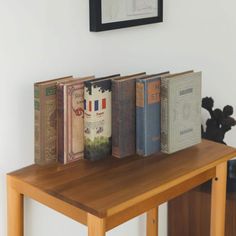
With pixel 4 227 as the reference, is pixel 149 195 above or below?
above

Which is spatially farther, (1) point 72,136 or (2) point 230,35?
(2) point 230,35

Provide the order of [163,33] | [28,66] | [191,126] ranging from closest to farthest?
[28,66], [191,126], [163,33]

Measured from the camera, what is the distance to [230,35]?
2654 mm

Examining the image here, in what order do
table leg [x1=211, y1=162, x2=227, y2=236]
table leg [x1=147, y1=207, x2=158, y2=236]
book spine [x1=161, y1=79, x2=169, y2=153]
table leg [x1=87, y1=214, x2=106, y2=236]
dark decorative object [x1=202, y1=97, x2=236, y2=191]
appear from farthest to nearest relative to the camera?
1. dark decorative object [x1=202, y1=97, x2=236, y2=191]
2. table leg [x1=147, y1=207, x2=158, y2=236]
3. table leg [x1=211, y1=162, x2=227, y2=236]
4. book spine [x1=161, y1=79, x2=169, y2=153]
5. table leg [x1=87, y1=214, x2=106, y2=236]

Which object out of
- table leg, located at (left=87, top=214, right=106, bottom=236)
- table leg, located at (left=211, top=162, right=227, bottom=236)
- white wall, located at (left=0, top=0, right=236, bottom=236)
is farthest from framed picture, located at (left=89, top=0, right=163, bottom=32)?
table leg, located at (left=87, top=214, right=106, bottom=236)

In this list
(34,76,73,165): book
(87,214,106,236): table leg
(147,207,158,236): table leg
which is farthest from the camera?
(147,207,158,236): table leg

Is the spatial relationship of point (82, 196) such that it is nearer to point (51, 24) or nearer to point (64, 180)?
point (64, 180)

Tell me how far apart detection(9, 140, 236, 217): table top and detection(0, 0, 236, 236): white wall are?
175 mm

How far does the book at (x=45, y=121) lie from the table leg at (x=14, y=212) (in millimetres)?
119

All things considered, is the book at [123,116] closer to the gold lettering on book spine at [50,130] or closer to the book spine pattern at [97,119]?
the book spine pattern at [97,119]

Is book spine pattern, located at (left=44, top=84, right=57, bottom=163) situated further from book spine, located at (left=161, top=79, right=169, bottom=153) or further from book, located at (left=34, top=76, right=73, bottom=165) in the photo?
book spine, located at (left=161, top=79, right=169, bottom=153)

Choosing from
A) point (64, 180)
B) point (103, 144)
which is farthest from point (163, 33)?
point (64, 180)

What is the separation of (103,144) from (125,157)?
3.7 inches

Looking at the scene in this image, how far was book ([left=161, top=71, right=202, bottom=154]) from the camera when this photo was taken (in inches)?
71.9
